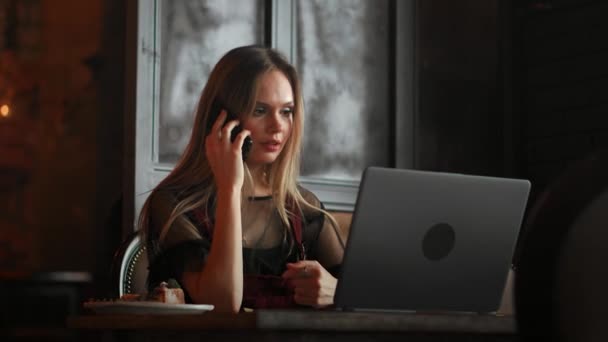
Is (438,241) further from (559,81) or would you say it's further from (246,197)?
(559,81)

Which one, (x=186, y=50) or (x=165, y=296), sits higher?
(x=186, y=50)

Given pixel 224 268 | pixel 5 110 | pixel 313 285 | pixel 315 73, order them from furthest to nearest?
pixel 5 110 → pixel 315 73 → pixel 224 268 → pixel 313 285

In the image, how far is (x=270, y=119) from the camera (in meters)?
2.28

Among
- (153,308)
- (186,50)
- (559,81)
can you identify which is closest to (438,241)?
(153,308)

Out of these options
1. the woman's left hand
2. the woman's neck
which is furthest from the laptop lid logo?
the woman's neck

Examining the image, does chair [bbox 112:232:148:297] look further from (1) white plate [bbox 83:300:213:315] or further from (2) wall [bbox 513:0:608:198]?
(2) wall [bbox 513:0:608:198]

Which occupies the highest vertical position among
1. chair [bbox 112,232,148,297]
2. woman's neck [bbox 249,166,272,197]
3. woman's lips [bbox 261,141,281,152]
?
woman's lips [bbox 261,141,281,152]

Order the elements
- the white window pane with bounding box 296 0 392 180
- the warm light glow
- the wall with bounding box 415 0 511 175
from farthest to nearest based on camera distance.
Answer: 1. the warm light glow
2. the wall with bounding box 415 0 511 175
3. the white window pane with bounding box 296 0 392 180

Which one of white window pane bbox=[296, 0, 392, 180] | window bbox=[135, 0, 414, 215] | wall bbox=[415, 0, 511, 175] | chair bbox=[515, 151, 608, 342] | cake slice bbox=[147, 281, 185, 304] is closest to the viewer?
chair bbox=[515, 151, 608, 342]

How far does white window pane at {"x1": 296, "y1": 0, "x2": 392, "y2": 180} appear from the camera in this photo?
3.81 metres

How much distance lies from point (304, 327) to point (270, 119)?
1097mm

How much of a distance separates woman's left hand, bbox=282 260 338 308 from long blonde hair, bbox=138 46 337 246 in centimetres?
51

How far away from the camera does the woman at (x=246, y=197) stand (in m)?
2.00

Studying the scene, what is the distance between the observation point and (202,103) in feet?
7.64
